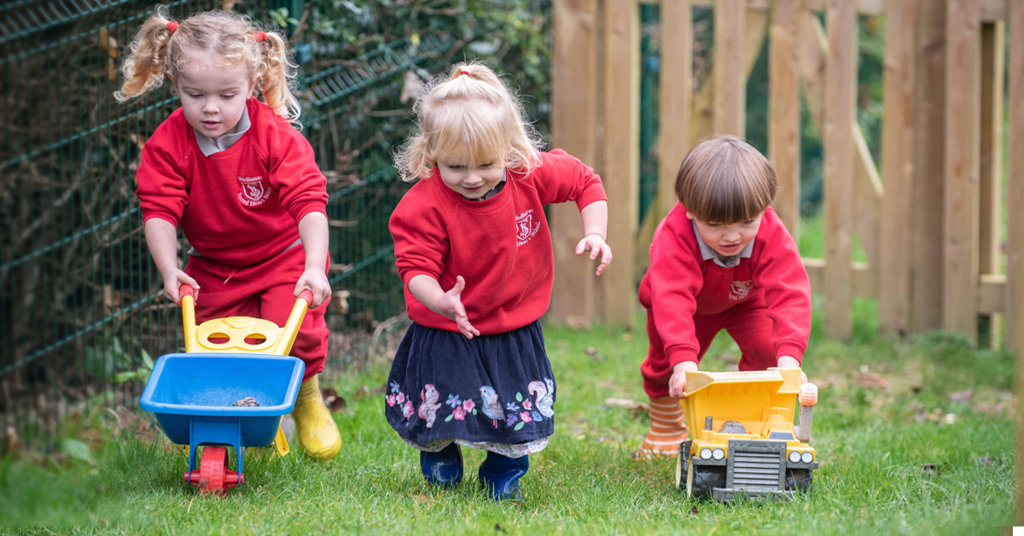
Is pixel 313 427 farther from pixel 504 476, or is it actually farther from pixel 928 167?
pixel 928 167

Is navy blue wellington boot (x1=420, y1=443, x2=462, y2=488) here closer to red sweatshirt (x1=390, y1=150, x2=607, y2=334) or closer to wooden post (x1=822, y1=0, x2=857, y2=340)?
red sweatshirt (x1=390, y1=150, x2=607, y2=334)

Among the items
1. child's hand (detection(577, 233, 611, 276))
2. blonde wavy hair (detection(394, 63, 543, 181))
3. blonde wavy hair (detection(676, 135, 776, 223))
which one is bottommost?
child's hand (detection(577, 233, 611, 276))

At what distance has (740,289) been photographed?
3627 mm

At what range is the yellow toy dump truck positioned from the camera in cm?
313

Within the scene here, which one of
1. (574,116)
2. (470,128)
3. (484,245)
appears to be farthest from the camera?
(574,116)

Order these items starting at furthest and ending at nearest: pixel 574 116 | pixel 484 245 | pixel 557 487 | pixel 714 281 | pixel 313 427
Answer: pixel 574 116, pixel 313 427, pixel 714 281, pixel 557 487, pixel 484 245

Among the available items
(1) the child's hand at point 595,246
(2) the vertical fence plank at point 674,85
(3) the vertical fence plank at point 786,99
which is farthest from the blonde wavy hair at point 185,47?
(3) the vertical fence plank at point 786,99

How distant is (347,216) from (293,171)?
1662 millimetres

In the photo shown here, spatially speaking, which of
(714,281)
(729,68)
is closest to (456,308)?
(714,281)

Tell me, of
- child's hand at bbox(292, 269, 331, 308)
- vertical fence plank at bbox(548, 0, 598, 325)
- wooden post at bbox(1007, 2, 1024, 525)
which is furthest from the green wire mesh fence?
wooden post at bbox(1007, 2, 1024, 525)

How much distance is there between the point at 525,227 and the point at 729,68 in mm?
3009

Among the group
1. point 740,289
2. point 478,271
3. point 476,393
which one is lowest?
point 476,393

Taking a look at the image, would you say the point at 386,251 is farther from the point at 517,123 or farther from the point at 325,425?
the point at 517,123

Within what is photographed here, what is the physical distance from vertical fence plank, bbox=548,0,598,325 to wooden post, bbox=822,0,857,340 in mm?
1241
